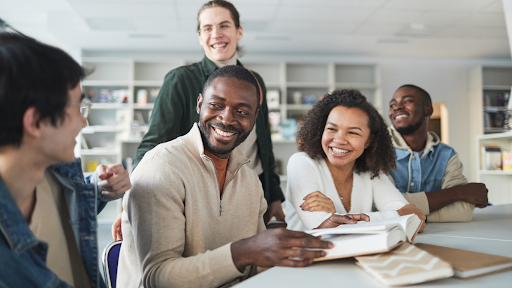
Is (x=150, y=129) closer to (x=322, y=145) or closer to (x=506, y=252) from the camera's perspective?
(x=322, y=145)

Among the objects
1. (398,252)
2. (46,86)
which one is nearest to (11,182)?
(46,86)

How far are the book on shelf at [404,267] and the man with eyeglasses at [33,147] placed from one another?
2.10 feet

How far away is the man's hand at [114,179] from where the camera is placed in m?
0.96

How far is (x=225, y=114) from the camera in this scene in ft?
4.02

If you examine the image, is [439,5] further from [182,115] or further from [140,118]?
[140,118]

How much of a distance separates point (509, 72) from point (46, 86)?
8.23 m

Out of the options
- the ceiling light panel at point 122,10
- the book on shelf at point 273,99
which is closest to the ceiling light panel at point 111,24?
the ceiling light panel at point 122,10

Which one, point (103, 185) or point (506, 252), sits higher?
point (103, 185)

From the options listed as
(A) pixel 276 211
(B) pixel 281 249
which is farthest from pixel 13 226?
(A) pixel 276 211

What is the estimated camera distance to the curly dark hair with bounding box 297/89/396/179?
1.65 m

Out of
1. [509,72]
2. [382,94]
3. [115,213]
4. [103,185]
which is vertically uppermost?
[509,72]

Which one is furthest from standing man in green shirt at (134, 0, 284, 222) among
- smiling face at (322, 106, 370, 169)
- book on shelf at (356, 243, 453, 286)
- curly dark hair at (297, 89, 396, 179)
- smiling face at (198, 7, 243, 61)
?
book on shelf at (356, 243, 453, 286)

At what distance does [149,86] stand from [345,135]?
5.14 m

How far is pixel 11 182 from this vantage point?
70 cm
